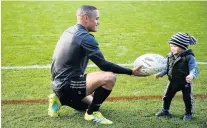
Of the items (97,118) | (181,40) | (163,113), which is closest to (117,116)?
(97,118)

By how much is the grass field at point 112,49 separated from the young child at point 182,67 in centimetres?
31

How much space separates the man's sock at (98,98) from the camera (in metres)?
4.87

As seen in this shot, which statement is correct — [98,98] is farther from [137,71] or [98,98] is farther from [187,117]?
[187,117]

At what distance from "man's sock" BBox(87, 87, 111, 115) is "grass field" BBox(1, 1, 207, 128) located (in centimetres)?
20

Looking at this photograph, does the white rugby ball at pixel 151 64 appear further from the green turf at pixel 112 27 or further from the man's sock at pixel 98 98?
the green turf at pixel 112 27

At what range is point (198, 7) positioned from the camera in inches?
502

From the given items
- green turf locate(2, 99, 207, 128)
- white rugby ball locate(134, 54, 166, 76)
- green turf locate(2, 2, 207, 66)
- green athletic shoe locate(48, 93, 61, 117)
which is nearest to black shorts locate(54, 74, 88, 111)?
green athletic shoe locate(48, 93, 61, 117)

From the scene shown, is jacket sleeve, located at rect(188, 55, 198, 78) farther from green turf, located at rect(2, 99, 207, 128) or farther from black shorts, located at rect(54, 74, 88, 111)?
black shorts, located at rect(54, 74, 88, 111)

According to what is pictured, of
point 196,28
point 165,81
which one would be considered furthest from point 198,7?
point 165,81

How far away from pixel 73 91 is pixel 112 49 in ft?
11.7

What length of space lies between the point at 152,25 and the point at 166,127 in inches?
242

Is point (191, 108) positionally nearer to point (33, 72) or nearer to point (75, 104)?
point (75, 104)

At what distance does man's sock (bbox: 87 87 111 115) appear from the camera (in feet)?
16.0

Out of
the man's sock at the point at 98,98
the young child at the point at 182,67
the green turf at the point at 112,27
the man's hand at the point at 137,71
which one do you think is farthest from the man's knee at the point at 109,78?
the green turf at the point at 112,27
